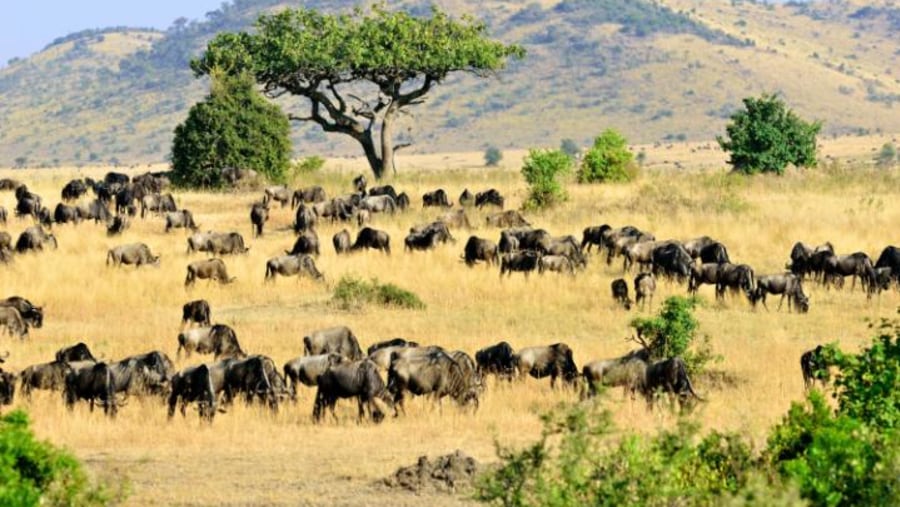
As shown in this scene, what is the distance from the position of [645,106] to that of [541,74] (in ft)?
79.7

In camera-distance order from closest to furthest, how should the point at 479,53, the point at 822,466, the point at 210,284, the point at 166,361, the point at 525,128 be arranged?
the point at 822,466 < the point at 166,361 < the point at 210,284 < the point at 479,53 < the point at 525,128

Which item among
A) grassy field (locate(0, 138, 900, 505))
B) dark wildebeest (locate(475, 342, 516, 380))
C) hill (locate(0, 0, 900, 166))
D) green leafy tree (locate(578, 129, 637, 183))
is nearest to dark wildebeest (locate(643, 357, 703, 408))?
grassy field (locate(0, 138, 900, 505))

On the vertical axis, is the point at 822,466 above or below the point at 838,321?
above

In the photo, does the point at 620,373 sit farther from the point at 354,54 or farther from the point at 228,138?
the point at 354,54

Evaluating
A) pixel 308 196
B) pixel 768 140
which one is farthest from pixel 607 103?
pixel 308 196

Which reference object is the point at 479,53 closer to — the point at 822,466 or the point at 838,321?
the point at 838,321

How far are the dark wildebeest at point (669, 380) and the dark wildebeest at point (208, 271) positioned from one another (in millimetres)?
14619

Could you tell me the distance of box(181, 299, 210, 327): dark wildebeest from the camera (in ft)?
90.1

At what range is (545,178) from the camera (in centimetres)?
4450

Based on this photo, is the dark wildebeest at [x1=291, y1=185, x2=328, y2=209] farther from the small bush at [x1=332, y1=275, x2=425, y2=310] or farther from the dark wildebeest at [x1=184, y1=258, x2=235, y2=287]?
the small bush at [x1=332, y1=275, x2=425, y2=310]

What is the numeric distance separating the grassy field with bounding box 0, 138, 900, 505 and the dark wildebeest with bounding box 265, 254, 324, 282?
0.25 metres

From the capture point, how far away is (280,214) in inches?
1741

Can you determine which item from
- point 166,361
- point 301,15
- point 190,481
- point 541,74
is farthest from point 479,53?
point 541,74

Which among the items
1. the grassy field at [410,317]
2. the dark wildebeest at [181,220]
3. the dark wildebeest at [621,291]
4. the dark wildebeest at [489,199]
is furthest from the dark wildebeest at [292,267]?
the dark wildebeest at [489,199]
